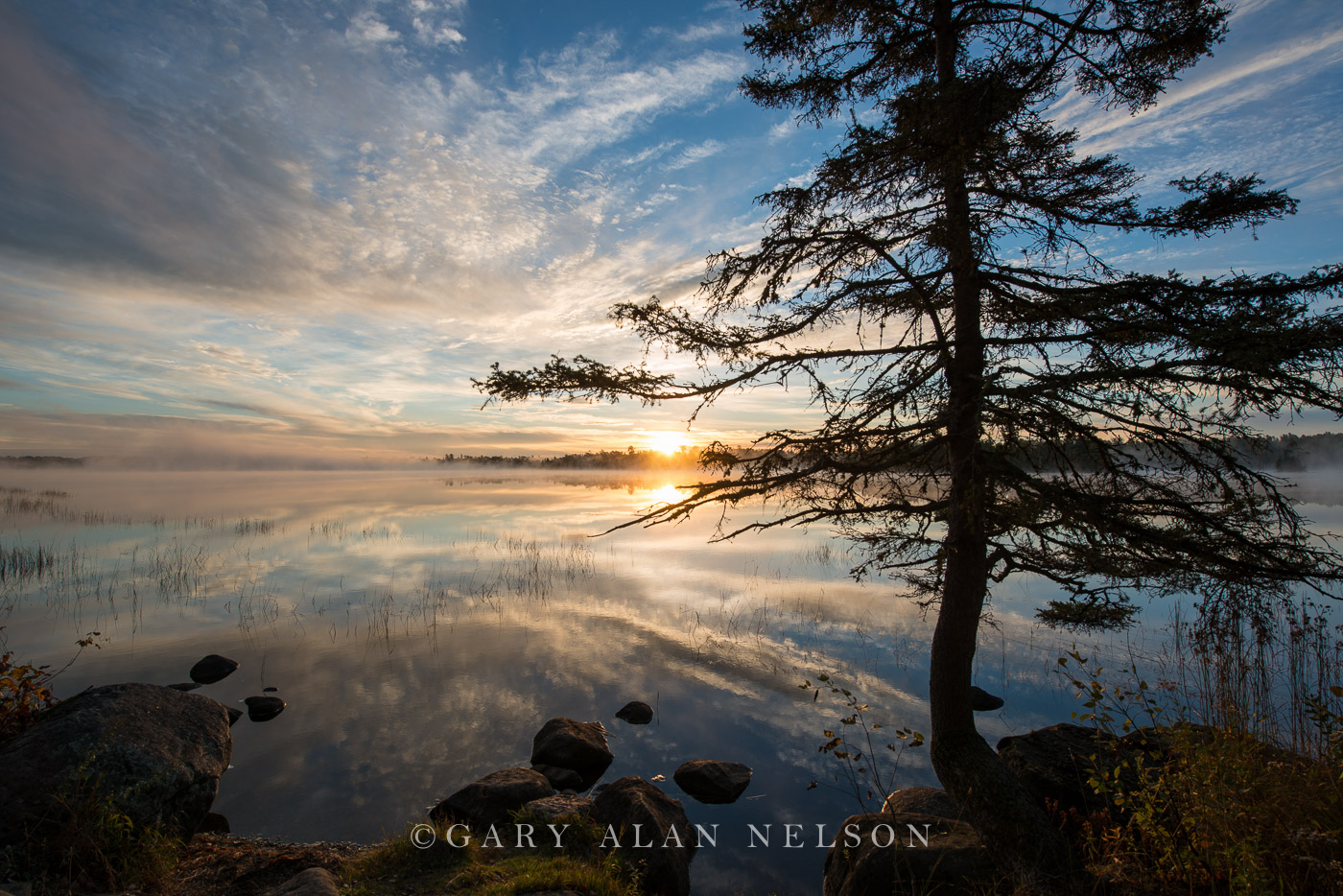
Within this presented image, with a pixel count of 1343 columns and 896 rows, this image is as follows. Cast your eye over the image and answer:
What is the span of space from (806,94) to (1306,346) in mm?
6178

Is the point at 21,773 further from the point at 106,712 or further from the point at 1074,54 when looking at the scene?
the point at 1074,54

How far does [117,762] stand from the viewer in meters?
5.56

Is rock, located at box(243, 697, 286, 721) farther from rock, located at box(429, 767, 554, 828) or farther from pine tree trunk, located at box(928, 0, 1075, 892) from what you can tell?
pine tree trunk, located at box(928, 0, 1075, 892)

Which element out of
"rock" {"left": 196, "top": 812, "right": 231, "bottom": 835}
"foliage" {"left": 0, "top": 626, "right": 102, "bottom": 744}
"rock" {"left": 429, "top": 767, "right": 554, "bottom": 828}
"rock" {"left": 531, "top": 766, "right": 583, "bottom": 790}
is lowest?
"rock" {"left": 196, "top": 812, "right": 231, "bottom": 835}

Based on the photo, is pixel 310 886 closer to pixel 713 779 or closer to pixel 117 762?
pixel 117 762

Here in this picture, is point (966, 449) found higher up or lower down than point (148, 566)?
higher up

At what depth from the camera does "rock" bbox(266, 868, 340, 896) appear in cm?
465

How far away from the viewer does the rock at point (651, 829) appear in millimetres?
5934

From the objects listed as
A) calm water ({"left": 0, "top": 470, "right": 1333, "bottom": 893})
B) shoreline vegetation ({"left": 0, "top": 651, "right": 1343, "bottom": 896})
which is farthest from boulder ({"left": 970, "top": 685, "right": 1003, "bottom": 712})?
shoreline vegetation ({"left": 0, "top": 651, "right": 1343, "bottom": 896})

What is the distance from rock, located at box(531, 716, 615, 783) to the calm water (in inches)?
14.7

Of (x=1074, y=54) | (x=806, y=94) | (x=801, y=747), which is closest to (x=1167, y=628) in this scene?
(x=801, y=747)

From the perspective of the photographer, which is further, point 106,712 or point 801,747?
point 801,747

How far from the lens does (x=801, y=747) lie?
9.52 m

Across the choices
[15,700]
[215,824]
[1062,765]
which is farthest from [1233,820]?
[15,700]
